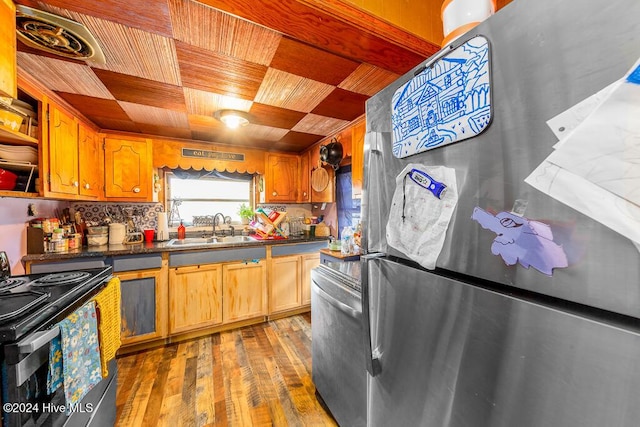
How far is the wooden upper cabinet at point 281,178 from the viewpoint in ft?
10.8

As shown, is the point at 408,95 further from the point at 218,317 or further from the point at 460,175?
the point at 218,317

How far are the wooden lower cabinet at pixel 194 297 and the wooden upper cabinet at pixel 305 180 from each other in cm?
144

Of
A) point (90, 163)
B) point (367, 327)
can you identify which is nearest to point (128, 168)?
point (90, 163)

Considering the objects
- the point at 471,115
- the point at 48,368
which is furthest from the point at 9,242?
the point at 471,115

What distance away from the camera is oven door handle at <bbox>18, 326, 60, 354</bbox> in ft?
2.47

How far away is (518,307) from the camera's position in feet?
1.44

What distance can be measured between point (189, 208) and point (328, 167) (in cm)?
187

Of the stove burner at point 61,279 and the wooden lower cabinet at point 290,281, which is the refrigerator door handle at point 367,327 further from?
the wooden lower cabinet at point 290,281

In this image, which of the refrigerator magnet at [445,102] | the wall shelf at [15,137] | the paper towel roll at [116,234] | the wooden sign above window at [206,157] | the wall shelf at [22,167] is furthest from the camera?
the wooden sign above window at [206,157]

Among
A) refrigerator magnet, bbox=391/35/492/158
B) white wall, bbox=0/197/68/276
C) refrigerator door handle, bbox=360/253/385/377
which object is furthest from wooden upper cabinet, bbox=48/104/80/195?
refrigerator magnet, bbox=391/35/492/158

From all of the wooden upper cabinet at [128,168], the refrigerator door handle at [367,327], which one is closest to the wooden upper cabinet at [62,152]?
the wooden upper cabinet at [128,168]

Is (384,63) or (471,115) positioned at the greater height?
(384,63)

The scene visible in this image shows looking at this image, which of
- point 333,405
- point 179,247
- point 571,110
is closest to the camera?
point 571,110

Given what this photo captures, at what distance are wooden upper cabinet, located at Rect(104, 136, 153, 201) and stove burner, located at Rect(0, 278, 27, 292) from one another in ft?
4.95
